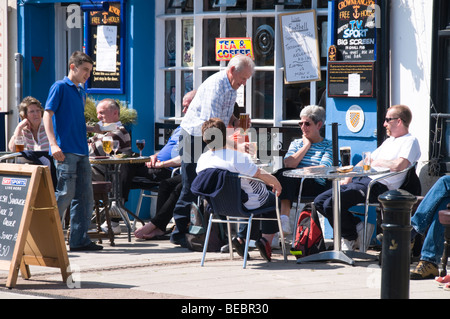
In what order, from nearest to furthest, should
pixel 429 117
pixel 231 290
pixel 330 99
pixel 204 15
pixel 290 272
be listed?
pixel 231 290 → pixel 290 272 → pixel 429 117 → pixel 330 99 → pixel 204 15

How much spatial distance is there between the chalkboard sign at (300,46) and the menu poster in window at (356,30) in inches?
21.7

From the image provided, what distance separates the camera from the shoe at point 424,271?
7.06 metres

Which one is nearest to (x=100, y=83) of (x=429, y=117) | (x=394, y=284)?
(x=429, y=117)

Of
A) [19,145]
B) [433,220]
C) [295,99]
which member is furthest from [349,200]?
[19,145]

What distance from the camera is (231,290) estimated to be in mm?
6641

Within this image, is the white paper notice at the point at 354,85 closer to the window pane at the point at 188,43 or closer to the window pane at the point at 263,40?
the window pane at the point at 263,40

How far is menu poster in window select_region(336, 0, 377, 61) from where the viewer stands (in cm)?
888

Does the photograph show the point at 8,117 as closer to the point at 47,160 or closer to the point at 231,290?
the point at 47,160

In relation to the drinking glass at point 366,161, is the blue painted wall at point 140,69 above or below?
above

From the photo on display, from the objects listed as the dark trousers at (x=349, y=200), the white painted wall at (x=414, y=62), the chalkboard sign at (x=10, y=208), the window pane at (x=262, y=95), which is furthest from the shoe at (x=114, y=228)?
the white painted wall at (x=414, y=62)

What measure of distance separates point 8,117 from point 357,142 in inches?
212

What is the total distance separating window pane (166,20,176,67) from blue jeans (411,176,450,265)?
4.76 m

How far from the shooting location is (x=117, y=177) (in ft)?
31.7

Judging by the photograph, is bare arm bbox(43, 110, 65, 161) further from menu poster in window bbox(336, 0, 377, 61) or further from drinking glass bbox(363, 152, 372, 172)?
menu poster in window bbox(336, 0, 377, 61)
